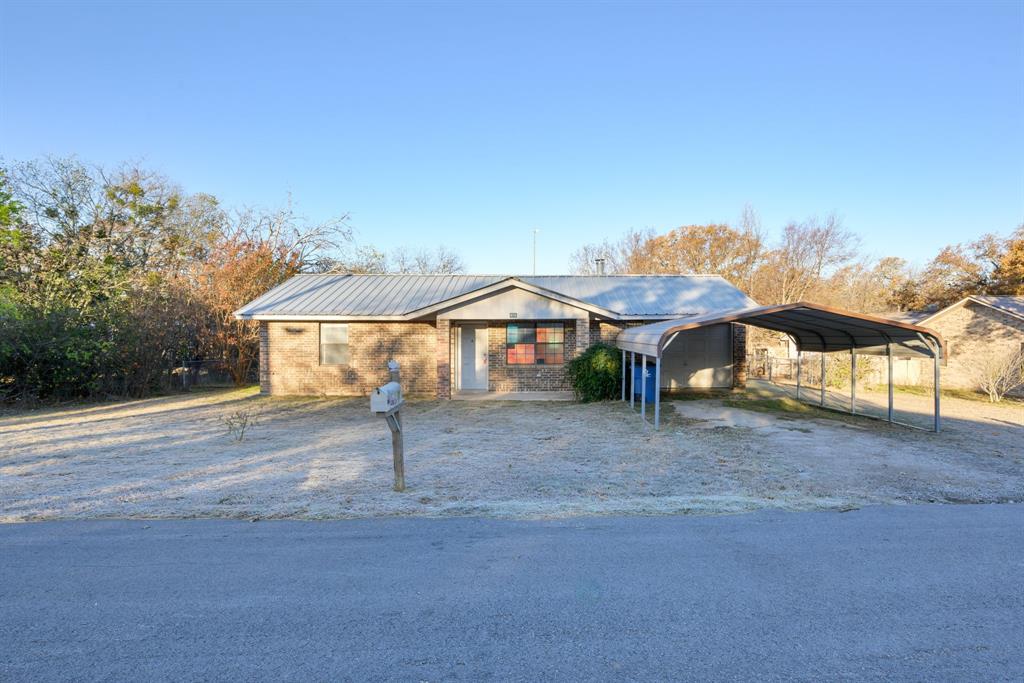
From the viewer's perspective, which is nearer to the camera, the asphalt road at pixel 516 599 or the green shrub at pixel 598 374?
the asphalt road at pixel 516 599

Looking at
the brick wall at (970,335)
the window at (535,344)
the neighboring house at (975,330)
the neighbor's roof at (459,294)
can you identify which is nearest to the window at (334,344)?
the neighbor's roof at (459,294)

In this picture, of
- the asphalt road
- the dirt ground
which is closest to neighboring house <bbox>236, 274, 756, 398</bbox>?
the dirt ground

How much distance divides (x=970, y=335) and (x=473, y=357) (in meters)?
18.8

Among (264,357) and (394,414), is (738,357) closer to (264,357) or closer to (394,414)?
(394,414)

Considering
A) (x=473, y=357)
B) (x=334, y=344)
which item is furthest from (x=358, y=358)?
(x=473, y=357)

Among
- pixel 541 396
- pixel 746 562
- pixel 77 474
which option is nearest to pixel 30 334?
pixel 77 474

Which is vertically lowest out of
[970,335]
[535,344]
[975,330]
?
[535,344]

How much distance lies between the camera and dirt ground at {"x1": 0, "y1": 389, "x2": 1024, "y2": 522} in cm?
619

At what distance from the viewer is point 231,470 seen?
767 centimetres

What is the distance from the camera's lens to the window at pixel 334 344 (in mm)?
16953

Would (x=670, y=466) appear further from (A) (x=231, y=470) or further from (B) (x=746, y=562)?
(A) (x=231, y=470)

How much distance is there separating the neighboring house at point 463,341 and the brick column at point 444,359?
0.09ft

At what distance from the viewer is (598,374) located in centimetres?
1507

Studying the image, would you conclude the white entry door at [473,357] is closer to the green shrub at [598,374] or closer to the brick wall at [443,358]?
the brick wall at [443,358]
